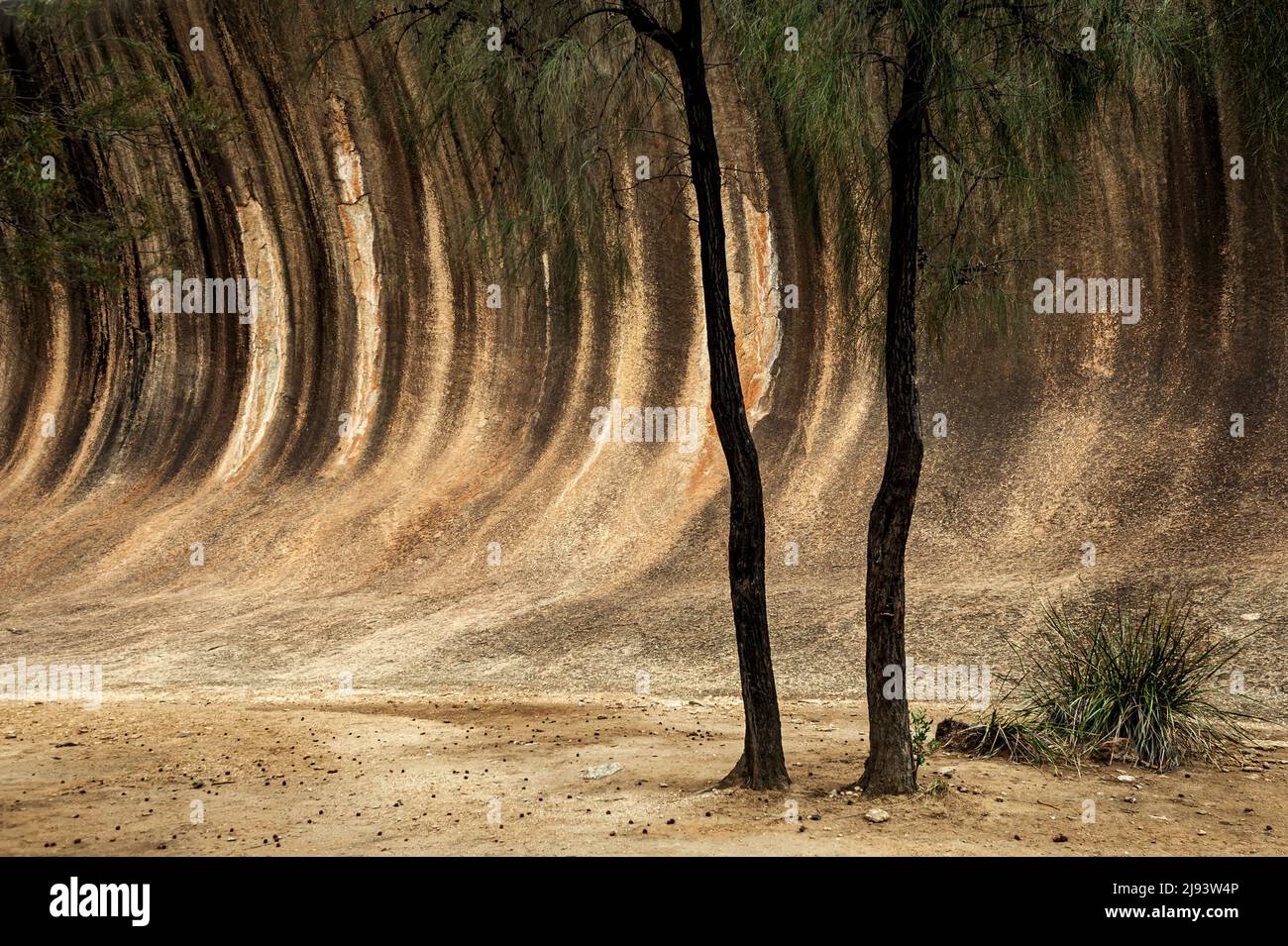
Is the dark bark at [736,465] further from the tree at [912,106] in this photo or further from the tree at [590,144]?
the tree at [912,106]

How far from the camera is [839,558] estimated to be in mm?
14852

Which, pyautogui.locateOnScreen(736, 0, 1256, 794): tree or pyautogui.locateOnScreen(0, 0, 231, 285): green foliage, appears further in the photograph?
pyautogui.locateOnScreen(0, 0, 231, 285): green foliage

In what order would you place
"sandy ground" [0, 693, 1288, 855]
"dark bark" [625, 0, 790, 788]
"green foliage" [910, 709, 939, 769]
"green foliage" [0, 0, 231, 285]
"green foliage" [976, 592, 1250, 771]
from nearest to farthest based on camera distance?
"sandy ground" [0, 693, 1288, 855] → "dark bark" [625, 0, 790, 788] → "green foliage" [910, 709, 939, 769] → "green foliage" [976, 592, 1250, 771] → "green foliage" [0, 0, 231, 285]

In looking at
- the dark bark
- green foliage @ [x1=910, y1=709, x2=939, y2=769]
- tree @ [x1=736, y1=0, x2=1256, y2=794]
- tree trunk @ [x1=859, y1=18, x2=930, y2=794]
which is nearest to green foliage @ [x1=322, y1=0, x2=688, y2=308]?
the dark bark

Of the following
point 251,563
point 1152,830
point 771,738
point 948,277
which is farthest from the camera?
point 251,563

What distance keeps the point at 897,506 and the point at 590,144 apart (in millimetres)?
2547

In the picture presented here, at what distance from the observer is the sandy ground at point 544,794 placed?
6387 millimetres

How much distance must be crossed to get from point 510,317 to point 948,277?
1261 centimetres

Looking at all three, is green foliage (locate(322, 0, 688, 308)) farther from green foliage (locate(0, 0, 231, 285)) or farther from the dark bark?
green foliage (locate(0, 0, 231, 285))

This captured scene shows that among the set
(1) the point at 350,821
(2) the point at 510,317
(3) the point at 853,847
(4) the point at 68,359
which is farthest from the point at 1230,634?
(4) the point at 68,359

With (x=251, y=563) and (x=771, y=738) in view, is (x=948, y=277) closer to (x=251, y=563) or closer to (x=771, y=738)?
(x=771, y=738)

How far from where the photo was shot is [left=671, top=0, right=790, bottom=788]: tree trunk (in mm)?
7176

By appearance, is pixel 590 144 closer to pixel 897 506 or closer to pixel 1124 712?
pixel 897 506

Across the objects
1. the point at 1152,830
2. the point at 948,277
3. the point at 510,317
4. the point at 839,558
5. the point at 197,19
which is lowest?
the point at 1152,830
